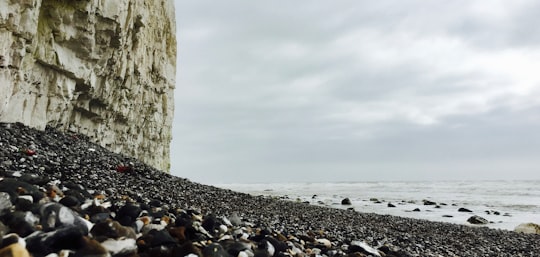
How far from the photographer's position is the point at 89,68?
57.3ft

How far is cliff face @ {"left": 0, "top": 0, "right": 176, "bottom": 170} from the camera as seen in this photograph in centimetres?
1177

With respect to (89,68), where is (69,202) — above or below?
below

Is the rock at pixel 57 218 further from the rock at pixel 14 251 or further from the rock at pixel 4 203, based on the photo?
the rock at pixel 14 251

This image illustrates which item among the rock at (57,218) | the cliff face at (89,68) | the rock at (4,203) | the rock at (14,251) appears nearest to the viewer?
the rock at (14,251)

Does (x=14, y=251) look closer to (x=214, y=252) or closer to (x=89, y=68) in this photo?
(x=214, y=252)

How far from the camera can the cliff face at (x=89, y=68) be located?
38.6ft

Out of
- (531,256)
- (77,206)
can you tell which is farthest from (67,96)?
(531,256)

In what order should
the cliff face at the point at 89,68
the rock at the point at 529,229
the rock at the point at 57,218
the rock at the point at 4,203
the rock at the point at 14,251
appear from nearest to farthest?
the rock at the point at 14,251, the rock at the point at 57,218, the rock at the point at 4,203, the cliff face at the point at 89,68, the rock at the point at 529,229

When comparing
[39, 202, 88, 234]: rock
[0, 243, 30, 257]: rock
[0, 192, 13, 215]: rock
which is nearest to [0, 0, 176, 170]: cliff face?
[0, 192, 13, 215]: rock

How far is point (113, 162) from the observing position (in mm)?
13234

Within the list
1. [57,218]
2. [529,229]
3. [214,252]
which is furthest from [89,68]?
[529,229]

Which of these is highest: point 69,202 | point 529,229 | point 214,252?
point 69,202

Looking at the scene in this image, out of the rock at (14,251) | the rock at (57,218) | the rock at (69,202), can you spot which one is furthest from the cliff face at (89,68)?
the rock at (14,251)

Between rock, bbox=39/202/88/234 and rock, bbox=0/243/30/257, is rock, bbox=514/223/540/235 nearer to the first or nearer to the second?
rock, bbox=39/202/88/234
